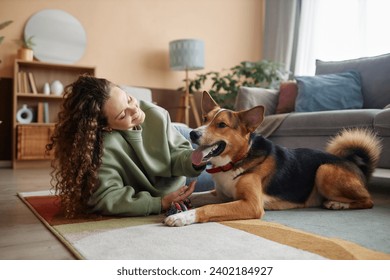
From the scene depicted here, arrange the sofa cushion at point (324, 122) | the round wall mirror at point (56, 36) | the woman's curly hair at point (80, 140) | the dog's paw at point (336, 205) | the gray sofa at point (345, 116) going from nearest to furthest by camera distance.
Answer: the woman's curly hair at point (80, 140) < the dog's paw at point (336, 205) < the gray sofa at point (345, 116) < the sofa cushion at point (324, 122) < the round wall mirror at point (56, 36)

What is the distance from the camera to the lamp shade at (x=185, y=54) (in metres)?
5.01

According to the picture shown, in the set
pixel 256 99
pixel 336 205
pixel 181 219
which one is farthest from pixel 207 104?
pixel 256 99

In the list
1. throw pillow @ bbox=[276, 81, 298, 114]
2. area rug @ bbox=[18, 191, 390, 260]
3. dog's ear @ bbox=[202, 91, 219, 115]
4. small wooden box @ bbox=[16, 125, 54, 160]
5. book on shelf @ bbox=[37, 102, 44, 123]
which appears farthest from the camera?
book on shelf @ bbox=[37, 102, 44, 123]

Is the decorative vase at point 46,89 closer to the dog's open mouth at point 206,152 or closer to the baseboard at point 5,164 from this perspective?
the baseboard at point 5,164

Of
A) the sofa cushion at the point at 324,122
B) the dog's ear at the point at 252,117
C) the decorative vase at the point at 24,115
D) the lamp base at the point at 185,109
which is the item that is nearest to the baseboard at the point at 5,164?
the decorative vase at the point at 24,115

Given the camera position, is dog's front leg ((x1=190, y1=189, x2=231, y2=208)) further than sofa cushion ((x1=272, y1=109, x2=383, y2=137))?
No

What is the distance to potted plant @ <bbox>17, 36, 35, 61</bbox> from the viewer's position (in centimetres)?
436

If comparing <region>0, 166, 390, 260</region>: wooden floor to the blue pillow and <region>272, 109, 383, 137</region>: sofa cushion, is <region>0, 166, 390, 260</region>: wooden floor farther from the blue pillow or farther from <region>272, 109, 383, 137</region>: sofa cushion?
the blue pillow

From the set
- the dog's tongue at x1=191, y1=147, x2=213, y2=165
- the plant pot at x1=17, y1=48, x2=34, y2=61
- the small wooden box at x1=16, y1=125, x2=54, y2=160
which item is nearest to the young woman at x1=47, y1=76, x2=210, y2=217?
the dog's tongue at x1=191, y1=147, x2=213, y2=165

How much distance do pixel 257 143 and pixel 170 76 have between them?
3929 millimetres

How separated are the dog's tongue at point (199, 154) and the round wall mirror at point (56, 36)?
3754mm

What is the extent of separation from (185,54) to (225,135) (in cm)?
351

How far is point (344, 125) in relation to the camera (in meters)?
2.81

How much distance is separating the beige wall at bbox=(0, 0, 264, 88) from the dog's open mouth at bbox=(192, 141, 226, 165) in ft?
12.4
